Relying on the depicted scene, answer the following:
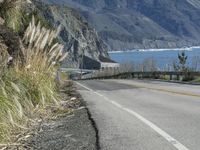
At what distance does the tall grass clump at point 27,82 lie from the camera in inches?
440

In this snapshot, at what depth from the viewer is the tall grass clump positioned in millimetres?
11164

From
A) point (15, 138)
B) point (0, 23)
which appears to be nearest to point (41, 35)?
point (0, 23)

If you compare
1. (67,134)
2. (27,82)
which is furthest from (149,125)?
(27,82)

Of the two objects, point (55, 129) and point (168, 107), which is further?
point (168, 107)

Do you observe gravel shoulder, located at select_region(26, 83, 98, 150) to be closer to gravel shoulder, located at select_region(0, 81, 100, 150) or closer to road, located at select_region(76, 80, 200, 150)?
gravel shoulder, located at select_region(0, 81, 100, 150)

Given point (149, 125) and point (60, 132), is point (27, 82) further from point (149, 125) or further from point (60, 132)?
point (149, 125)

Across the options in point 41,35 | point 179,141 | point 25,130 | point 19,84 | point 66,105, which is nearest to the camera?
point 179,141

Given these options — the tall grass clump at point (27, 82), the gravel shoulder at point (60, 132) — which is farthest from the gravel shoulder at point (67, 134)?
the tall grass clump at point (27, 82)

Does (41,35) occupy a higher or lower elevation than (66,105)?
higher

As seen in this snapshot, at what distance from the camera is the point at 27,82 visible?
14.3 meters

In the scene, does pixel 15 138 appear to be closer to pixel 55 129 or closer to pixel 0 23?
pixel 55 129

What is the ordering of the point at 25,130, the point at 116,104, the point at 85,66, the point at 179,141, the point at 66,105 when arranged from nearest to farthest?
the point at 179,141 < the point at 25,130 < the point at 66,105 < the point at 116,104 < the point at 85,66

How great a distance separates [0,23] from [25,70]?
1482mm

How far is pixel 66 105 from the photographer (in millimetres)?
16812
